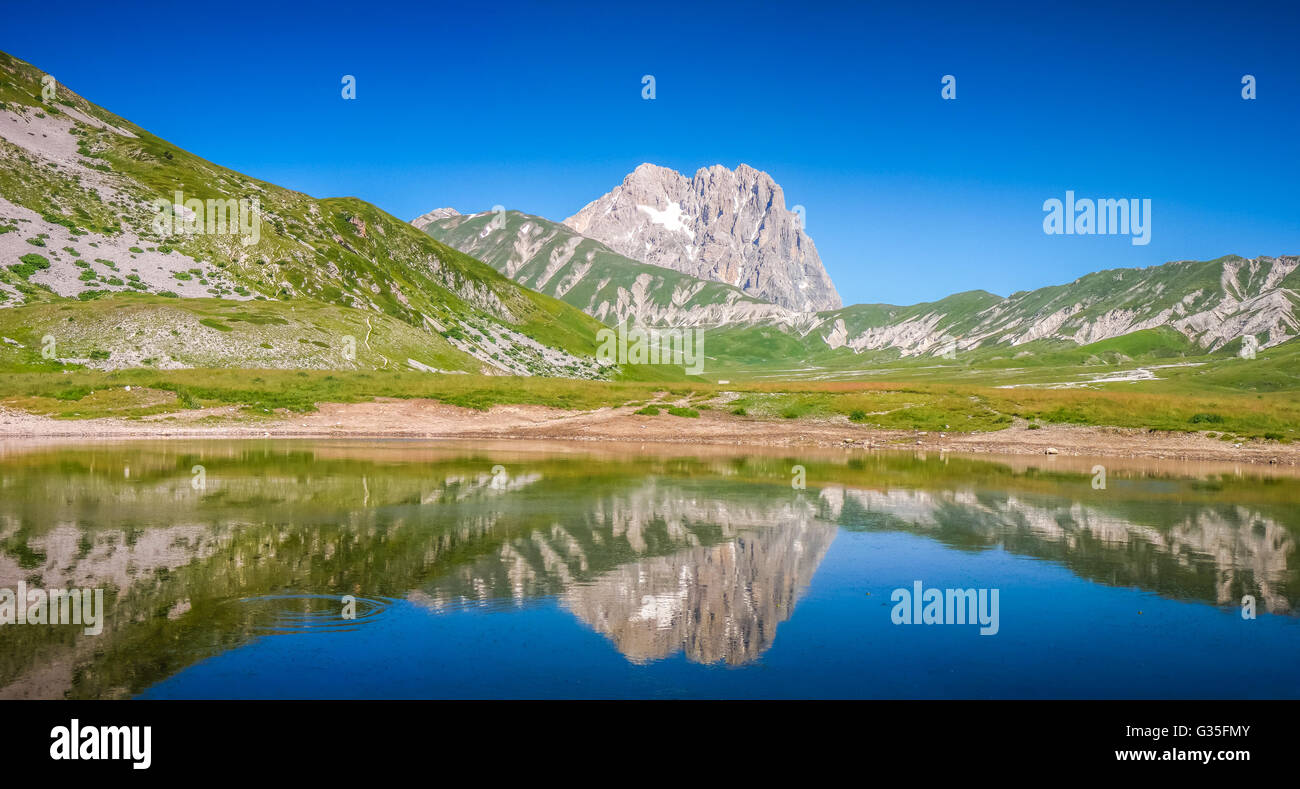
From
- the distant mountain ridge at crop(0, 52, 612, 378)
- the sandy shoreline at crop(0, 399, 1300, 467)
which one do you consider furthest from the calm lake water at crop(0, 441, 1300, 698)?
the distant mountain ridge at crop(0, 52, 612, 378)

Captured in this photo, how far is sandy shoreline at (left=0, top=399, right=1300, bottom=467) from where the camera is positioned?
5684cm

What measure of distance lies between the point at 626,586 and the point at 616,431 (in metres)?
49.2

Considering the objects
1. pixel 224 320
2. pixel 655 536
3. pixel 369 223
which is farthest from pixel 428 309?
pixel 655 536

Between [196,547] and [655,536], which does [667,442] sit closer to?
[655,536]

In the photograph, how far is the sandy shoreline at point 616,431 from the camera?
186 ft

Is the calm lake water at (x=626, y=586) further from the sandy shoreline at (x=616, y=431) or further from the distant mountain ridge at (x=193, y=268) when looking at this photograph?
the distant mountain ridge at (x=193, y=268)

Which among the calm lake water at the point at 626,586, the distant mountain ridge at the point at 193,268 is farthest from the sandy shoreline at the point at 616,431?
the calm lake water at the point at 626,586

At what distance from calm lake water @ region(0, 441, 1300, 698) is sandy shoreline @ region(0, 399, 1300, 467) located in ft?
72.7

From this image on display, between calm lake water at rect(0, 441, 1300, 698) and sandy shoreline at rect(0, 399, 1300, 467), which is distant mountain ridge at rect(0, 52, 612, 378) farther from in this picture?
calm lake water at rect(0, 441, 1300, 698)

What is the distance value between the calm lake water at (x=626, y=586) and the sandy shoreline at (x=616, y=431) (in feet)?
72.7

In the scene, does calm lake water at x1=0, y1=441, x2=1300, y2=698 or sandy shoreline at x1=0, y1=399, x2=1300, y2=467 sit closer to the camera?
calm lake water at x1=0, y1=441, x2=1300, y2=698
